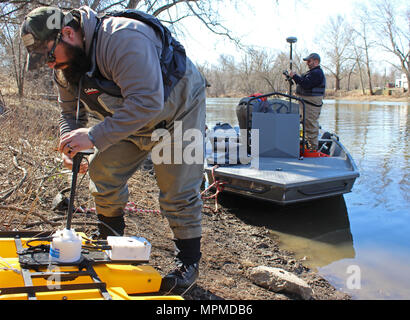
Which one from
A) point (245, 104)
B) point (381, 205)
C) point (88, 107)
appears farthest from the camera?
point (245, 104)

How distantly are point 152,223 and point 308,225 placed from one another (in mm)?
2548

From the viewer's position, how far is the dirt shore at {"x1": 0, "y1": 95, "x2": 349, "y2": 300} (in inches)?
141

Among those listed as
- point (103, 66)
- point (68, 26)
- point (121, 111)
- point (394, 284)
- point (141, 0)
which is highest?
point (141, 0)

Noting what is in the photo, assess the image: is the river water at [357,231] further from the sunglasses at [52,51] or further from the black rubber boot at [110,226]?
the sunglasses at [52,51]

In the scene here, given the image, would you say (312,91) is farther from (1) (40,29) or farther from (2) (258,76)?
(2) (258,76)

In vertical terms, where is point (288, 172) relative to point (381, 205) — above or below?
above

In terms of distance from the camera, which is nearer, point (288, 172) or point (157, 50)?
point (157, 50)

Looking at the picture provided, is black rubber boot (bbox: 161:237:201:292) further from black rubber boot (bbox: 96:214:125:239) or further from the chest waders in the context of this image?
the chest waders

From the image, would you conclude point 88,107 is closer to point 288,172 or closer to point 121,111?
point 121,111

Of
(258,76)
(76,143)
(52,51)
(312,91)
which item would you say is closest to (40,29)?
(52,51)

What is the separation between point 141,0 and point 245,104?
652cm
